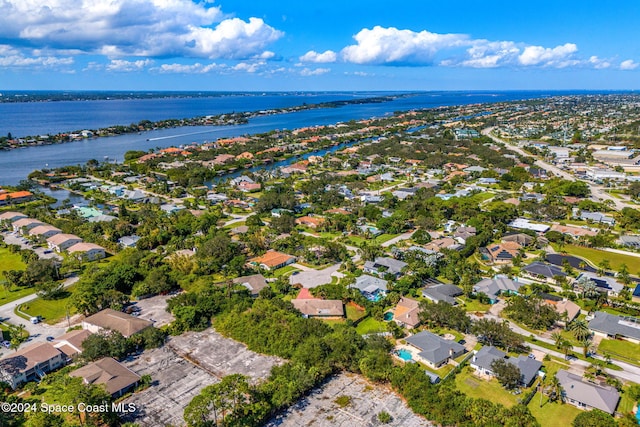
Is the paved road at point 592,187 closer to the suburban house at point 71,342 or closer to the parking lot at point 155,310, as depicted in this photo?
the parking lot at point 155,310

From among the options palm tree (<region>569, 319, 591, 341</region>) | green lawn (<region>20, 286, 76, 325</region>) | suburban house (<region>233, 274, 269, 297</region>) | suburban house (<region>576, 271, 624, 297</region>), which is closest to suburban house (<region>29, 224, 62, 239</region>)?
→ green lawn (<region>20, 286, 76, 325</region>)

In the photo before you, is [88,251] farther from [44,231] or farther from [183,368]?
[183,368]

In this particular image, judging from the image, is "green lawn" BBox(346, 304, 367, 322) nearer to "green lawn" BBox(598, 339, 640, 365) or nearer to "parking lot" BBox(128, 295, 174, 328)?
"parking lot" BBox(128, 295, 174, 328)

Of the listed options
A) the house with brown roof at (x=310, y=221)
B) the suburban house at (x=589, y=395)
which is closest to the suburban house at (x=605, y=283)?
the suburban house at (x=589, y=395)

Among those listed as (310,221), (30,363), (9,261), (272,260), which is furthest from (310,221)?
(30,363)

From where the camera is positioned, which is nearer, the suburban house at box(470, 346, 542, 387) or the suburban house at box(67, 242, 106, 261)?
the suburban house at box(470, 346, 542, 387)

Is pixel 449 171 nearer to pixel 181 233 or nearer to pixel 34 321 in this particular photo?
pixel 181 233
